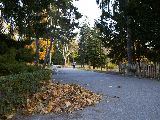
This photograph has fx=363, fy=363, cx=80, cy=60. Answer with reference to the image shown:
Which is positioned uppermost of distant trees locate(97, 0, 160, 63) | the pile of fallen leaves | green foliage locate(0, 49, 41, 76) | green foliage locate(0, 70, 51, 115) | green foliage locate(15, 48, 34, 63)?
distant trees locate(97, 0, 160, 63)

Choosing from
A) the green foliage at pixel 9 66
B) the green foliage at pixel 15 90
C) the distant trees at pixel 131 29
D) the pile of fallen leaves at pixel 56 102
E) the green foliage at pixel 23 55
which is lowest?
the pile of fallen leaves at pixel 56 102

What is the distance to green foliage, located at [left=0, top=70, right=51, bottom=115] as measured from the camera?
29.5 feet

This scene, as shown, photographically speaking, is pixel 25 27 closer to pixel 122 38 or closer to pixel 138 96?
pixel 138 96

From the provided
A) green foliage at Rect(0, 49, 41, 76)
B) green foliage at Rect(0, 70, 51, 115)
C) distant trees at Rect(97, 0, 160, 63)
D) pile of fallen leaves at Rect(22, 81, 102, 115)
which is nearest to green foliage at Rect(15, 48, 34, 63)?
green foliage at Rect(0, 49, 41, 76)

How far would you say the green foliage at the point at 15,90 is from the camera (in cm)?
900

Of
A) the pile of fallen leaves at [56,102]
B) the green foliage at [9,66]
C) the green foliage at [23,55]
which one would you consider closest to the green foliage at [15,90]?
the pile of fallen leaves at [56,102]

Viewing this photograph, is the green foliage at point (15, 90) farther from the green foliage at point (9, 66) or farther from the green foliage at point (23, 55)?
the green foliage at point (23, 55)

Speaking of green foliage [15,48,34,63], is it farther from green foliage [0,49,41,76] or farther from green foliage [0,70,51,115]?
green foliage [0,70,51,115]

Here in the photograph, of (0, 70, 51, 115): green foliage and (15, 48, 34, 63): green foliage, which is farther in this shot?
(15, 48, 34, 63): green foliage

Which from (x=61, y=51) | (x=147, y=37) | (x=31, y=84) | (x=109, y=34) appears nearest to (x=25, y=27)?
(x=31, y=84)

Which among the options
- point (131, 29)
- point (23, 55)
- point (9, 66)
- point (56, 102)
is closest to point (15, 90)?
point (56, 102)

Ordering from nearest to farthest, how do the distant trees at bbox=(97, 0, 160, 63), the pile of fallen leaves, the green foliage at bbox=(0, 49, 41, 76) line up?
the pile of fallen leaves, the green foliage at bbox=(0, 49, 41, 76), the distant trees at bbox=(97, 0, 160, 63)

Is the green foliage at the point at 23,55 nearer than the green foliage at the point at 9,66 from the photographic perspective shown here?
No

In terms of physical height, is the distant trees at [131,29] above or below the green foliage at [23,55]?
above
